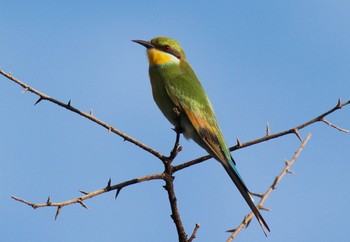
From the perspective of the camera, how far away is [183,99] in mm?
3734

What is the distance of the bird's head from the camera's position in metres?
4.11

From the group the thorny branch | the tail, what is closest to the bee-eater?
the tail

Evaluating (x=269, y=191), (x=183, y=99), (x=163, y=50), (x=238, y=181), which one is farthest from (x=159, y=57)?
(x=269, y=191)

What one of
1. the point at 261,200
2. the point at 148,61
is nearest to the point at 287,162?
the point at 261,200

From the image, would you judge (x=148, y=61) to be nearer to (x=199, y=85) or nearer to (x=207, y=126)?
(x=199, y=85)

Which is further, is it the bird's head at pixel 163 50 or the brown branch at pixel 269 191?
the bird's head at pixel 163 50

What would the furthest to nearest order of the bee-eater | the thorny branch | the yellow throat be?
1. the yellow throat
2. the bee-eater
3. the thorny branch

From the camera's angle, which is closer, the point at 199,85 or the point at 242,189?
the point at 242,189

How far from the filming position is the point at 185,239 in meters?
2.46

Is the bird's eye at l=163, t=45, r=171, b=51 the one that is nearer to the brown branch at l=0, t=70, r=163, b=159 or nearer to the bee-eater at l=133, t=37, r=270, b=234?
the bee-eater at l=133, t=37, r=270, b=234

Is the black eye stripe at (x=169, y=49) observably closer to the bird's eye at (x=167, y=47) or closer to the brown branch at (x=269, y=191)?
the bird's eye at (x=167, y=47)

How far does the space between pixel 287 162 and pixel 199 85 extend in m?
1.56

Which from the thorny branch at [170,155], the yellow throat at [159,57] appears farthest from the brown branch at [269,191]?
the yellow throat at [159,57]

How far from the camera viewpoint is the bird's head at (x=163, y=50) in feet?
13.5
